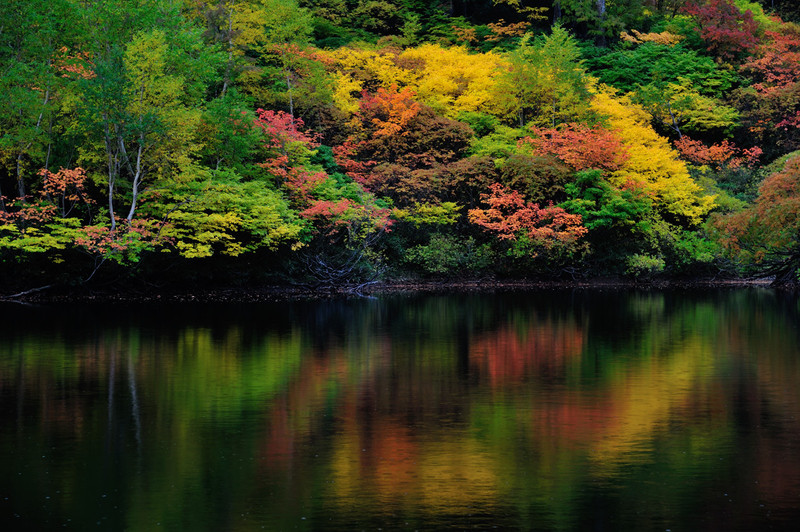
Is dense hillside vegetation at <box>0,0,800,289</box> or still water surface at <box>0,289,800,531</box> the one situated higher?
dense hillside vegetation at <box>0,0,800,289</box>

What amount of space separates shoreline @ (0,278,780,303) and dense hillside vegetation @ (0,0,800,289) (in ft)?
1.82

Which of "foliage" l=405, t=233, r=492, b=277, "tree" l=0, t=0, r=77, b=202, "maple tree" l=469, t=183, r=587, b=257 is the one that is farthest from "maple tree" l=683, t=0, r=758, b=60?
"tree" l=0, t=0, r=77, b=202

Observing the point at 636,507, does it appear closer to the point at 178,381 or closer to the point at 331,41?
the point at 178,381

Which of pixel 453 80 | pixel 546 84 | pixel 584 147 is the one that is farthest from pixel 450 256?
pixel 546 84

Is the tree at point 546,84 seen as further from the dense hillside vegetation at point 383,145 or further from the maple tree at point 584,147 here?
the maple tree at point 584,147

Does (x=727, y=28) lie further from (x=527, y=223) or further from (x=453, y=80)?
(x=527, y=223)

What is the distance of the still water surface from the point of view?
7.87 metres

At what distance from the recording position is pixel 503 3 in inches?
2079

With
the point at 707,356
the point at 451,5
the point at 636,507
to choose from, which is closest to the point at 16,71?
the point at 707,356

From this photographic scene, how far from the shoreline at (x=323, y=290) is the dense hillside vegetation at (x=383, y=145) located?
0.56m

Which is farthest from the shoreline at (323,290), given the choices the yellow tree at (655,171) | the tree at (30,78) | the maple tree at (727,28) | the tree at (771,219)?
the maple tree at (727,28)

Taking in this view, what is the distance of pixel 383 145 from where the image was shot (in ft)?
123

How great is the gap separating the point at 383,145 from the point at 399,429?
90.5 feet

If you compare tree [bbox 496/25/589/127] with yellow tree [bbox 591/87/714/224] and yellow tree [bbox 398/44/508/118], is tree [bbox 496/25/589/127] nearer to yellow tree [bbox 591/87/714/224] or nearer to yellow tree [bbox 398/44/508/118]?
yellow tree [bbox 398/44/508/118]
